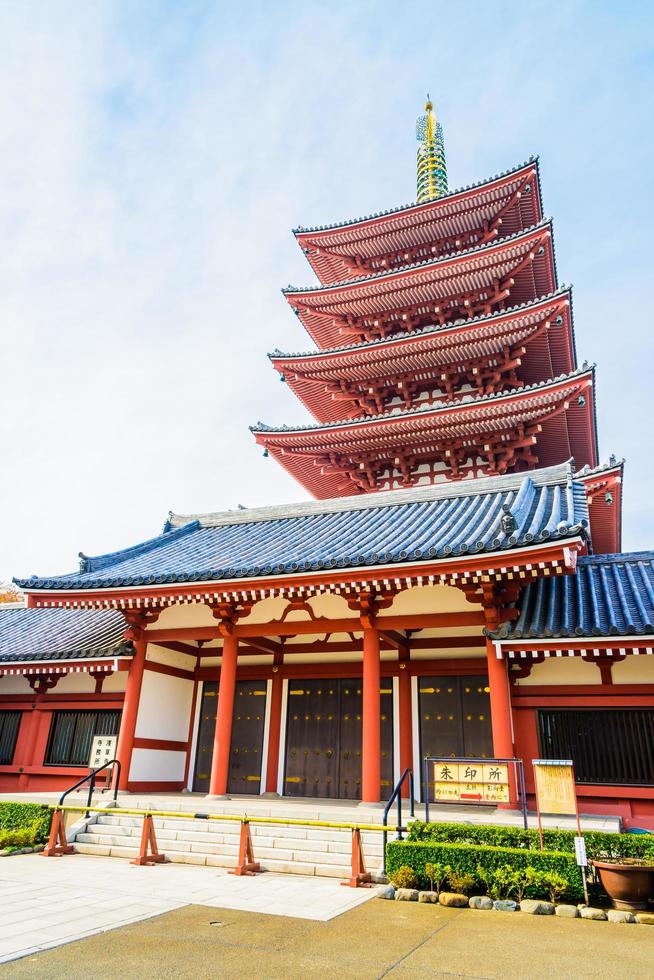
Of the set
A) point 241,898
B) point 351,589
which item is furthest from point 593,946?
point 351,589

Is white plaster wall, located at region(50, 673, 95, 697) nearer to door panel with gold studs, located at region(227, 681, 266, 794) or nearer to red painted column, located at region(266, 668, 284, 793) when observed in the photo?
door panel with gold studs, located at region(227, 681, 266, 794)

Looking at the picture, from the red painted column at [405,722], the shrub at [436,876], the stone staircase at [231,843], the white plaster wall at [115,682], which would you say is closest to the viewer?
the shrub at [436,876]

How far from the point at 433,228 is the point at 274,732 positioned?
17.5 meters

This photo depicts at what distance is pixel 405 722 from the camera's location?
13.8m

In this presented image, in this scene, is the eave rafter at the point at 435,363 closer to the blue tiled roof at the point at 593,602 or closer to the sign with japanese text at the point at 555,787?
the blue tiled roof at the point at 593,602

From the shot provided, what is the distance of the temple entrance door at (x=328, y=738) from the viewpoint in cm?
1420

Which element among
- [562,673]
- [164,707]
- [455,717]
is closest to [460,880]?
[562,673]

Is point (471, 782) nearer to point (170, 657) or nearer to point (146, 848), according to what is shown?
point (146, 848)

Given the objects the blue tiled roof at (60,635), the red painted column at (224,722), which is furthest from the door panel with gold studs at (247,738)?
the blue tiled roof at (60,635)

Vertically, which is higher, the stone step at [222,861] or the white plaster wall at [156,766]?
the white plaster wall at [156,766]

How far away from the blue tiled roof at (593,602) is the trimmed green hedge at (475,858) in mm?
3746

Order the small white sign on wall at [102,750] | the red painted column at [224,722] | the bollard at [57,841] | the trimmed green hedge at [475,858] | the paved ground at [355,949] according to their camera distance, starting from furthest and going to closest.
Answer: the small white sign on wall at [102,750] < the red painted column at [224,722] < the bollard at [57,841] < the trimmed green hedge at [475,858] < the paved ground at [355,949]

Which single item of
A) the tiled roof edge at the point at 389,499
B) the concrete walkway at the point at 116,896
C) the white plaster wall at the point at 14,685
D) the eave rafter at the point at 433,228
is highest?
the eave rafter at the point at 433,228

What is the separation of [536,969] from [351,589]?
7176mm
